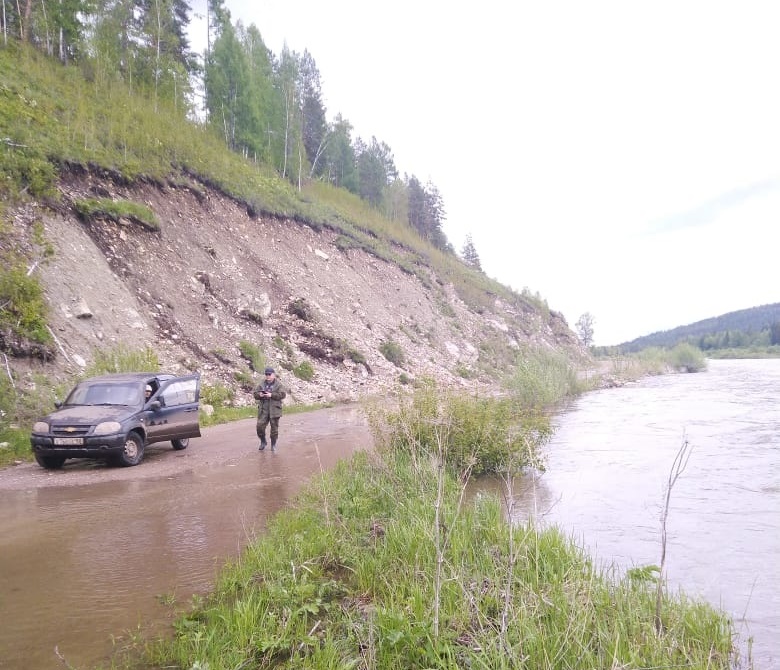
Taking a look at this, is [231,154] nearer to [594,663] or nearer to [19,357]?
[19,357]

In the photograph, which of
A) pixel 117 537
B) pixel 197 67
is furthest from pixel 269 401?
pixel 197 67

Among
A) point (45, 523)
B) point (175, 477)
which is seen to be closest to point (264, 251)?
point (175, 477)

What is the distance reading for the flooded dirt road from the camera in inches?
161

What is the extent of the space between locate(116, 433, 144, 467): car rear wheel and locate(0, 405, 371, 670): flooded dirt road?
6.9 inches

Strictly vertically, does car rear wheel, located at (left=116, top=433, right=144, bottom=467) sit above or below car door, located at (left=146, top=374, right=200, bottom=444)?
below

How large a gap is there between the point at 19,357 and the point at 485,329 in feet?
117

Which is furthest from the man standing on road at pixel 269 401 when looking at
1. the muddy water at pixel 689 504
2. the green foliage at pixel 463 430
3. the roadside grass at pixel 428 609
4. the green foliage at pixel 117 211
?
the green foliage at pixel 117 211

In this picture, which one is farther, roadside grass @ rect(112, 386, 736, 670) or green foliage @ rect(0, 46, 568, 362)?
green foliage @ rect(0, 46, 568, 362)

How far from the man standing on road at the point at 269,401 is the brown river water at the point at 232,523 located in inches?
20.0

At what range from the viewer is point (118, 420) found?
396 inches

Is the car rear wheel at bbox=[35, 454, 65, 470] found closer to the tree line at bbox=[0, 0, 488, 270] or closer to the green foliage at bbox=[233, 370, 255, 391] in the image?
the green foliage at bbox=[233, 370, 255, 391]

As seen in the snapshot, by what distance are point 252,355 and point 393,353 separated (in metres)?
10.0

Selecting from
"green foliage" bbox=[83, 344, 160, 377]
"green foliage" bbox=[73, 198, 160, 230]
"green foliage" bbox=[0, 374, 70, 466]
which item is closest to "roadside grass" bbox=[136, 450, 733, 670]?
"green foliage" bbox=[0, 374, 70, 466]

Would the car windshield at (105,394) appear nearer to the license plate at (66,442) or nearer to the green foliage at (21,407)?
the license plate at (66,442)
